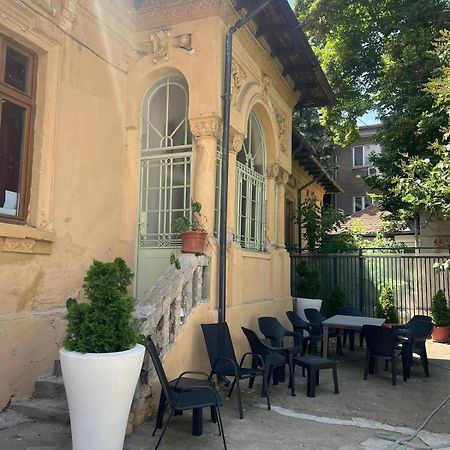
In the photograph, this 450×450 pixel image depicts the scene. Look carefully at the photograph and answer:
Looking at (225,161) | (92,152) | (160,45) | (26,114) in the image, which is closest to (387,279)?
(225,161)

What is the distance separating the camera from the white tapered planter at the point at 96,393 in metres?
3.35

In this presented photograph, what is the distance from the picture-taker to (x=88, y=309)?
3.60 meters

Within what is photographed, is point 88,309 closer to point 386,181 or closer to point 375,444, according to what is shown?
point 375,444

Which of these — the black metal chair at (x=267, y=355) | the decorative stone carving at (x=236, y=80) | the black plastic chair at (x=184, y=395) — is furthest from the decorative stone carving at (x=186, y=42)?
the black plastic chair at (x=184, y=395)

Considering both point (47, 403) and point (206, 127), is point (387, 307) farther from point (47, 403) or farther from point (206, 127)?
point (47, 403)

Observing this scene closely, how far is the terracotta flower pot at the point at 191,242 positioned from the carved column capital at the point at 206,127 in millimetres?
1388

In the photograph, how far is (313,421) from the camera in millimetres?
4871

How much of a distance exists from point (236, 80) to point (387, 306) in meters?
7.76

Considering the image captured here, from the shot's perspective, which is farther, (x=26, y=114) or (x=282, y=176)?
(x=282, y=176)

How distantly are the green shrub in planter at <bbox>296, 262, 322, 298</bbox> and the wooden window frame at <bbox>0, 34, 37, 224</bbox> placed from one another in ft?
26.8

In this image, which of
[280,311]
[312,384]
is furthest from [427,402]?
[280,311]

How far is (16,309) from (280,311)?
17.8 ft

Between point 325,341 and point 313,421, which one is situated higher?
point 325,341

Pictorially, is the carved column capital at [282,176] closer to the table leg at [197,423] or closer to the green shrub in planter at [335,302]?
the green shrub in planter at [335,302]
